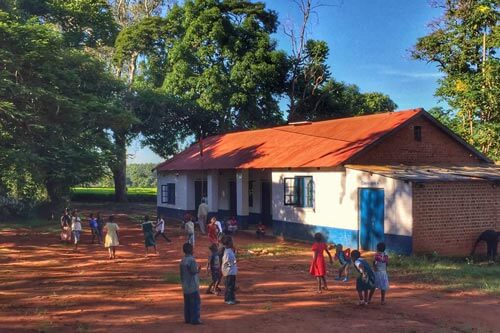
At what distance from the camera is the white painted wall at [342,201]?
1612cm

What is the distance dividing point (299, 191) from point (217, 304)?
10534mm

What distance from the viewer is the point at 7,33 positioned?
65.7ft

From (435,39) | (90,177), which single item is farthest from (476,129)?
(90,177)

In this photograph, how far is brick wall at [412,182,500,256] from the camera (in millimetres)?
15953

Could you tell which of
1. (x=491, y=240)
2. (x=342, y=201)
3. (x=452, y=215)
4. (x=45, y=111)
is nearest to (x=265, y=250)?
(x=342, y=201)

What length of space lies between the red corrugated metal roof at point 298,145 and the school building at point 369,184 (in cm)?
7

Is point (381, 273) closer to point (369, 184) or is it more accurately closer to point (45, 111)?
point (369, 184)

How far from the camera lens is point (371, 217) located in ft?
56.8

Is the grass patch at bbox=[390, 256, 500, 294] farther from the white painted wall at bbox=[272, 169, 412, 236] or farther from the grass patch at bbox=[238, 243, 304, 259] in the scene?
the grass patch at bbox=[238, 243, 304, 259]

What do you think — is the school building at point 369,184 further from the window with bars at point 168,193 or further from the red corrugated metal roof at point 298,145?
the window with bars at point 168,193

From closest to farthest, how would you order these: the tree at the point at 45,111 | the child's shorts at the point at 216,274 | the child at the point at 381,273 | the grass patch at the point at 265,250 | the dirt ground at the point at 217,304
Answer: the dirt ground at the point at 217,304, the child at the point at 381,273, the child's shorts at the point at 216,274, the grass patch at the point at 265,250, the tree at the point at 45,111

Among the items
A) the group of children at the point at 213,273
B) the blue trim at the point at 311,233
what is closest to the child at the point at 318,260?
the group of children at the point at 213,273

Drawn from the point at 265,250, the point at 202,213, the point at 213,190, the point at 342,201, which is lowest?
the point at 265,250

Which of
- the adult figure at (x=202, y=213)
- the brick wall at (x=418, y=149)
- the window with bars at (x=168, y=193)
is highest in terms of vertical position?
the brick wall at (x=418, y=149)
